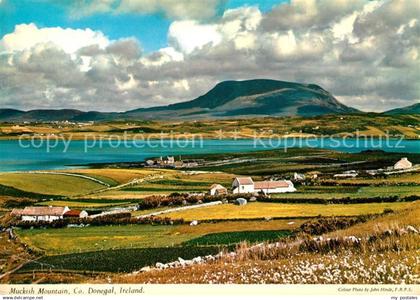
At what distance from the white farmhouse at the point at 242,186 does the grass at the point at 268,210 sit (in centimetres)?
69

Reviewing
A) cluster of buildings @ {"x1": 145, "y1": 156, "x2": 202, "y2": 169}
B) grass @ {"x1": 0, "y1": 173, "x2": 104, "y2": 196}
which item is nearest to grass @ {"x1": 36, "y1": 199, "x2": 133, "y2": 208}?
grass @ {"x1": 0, "y1": 173, "x2": 104, "y2": 196}

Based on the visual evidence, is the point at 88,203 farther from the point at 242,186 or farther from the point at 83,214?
the point at 242,186

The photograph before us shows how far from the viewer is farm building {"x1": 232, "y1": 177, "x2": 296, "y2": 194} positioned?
19.9 metres

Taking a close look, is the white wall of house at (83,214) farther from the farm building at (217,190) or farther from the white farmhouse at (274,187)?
the white farmhouse at (274,187)

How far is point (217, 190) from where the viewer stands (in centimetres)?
1912

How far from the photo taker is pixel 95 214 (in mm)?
17344

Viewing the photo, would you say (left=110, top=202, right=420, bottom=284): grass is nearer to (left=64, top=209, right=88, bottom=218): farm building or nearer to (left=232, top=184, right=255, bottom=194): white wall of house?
(left=64, top=209, right=88, bottom=218): farm building

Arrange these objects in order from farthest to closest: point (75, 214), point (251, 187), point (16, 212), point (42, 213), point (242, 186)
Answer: point (251, 187)
point (242, 186)
point (75, 214)
point (42, 213)
point (16, 212)

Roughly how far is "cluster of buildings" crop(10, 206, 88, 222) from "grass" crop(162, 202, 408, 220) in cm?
299

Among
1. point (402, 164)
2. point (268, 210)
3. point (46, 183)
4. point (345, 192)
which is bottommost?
point (268, 210)

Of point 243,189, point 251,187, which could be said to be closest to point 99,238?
point 243,189

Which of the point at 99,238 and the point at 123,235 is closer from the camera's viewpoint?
the point at 99,238

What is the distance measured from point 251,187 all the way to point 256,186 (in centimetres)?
112

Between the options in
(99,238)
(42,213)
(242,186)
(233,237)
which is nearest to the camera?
(233,237)
